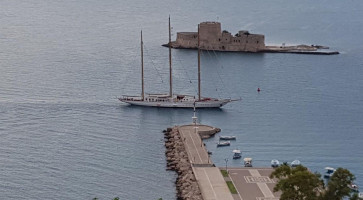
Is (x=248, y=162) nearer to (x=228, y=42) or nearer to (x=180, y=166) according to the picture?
(x=180, y=166)

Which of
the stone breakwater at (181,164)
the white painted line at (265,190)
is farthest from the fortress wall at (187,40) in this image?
the white painted line at (265,190)

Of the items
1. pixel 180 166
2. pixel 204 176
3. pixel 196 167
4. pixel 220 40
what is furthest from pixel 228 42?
pixel 204 176

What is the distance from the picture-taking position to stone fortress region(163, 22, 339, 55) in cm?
12362

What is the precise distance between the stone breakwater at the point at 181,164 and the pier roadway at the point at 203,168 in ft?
1.05

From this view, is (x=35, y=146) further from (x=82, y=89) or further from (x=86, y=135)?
(x=82, y=89)

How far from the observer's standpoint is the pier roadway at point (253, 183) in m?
60.5

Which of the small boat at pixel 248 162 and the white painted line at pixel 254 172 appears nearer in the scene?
the white painted line at pixel 254 172

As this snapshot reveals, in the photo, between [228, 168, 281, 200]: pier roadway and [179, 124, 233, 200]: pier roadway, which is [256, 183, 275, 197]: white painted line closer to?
[228, 168, 281, 200]: pier roadway

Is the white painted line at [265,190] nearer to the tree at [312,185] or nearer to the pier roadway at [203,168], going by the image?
the pier roadway at [203,168]

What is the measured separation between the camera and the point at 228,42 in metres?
Answer: 125

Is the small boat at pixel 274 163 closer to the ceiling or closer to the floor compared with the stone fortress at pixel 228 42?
closer to the floor

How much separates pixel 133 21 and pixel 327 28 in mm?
32913

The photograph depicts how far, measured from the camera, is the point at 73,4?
189250 mm

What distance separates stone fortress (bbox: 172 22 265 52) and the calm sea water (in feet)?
9.01
